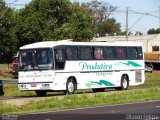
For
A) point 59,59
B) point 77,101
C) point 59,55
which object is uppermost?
point 59,55

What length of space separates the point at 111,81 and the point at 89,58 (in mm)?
2655

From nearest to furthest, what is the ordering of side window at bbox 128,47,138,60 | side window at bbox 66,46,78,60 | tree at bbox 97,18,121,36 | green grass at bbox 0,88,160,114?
green grass at bbox 0,88,160,114
side window at bbox 66,46,78,60
side window at bbox 128,47,138,60
tree at bbox 97,18,121,36

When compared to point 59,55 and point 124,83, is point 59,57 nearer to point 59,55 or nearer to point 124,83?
point 59,55

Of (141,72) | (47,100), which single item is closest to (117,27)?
(141,72)

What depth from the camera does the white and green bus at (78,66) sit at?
28.6m

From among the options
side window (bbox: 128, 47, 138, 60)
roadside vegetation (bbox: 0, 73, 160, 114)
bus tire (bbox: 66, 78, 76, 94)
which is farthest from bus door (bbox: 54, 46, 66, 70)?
side window (bbox: 128, 47, 138, 60)

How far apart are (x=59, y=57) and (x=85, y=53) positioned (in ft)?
9.28

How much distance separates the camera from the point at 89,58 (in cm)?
3164

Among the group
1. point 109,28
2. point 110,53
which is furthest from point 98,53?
point 109,28

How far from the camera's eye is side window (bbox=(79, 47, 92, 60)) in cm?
3108

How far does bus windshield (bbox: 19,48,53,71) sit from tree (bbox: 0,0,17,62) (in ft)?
140

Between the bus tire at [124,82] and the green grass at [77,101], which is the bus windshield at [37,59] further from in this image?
the bus tire at [124,82]

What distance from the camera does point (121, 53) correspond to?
34.4 m

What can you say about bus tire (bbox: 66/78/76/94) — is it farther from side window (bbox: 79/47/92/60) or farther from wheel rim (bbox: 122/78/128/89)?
wheel rim (bbox: 122/78/128/89)
